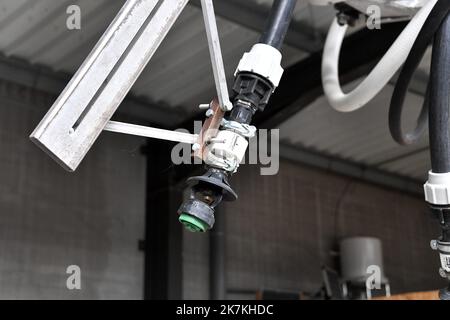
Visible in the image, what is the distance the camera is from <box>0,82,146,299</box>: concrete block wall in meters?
3.17

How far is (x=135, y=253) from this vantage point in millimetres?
3613

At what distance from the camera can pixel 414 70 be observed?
1.18 m

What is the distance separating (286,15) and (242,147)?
20 centimetres

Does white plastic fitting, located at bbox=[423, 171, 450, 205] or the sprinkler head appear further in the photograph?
white plastic fitting, located at bbox=[423, 171, 450, 205]

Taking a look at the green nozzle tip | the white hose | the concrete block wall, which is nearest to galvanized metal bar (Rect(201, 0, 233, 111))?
the green nozzle tip

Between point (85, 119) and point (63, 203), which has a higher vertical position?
point (63, 203)

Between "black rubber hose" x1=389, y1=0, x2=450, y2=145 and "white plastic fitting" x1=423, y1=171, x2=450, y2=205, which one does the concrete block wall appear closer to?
"black rubber hose" x1=389, y1=0, x2=450, y2=145

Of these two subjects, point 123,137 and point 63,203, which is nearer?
point 63,203

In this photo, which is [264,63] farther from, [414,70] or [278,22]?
[414,70]

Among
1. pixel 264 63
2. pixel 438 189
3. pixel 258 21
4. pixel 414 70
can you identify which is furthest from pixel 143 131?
pixel 258 21

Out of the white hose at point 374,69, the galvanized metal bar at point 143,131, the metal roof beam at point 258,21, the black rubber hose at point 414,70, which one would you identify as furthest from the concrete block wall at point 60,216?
the galvanized metal bar at point 143,131

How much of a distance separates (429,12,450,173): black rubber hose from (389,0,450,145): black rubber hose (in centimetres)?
5
